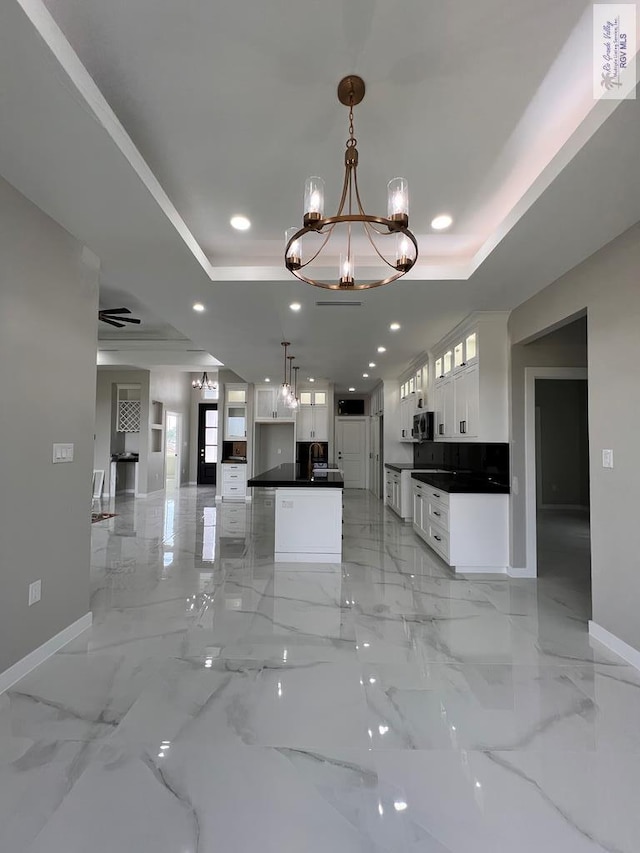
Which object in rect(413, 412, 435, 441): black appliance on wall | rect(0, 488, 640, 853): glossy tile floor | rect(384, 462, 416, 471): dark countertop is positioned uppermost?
rect(413, 412, 435, 441): black appliance on wall

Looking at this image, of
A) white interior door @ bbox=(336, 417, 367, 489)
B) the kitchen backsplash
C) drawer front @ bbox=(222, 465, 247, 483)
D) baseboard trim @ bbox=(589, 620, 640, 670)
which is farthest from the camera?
white interior door @ bbox=(336, 417, 367, 489)

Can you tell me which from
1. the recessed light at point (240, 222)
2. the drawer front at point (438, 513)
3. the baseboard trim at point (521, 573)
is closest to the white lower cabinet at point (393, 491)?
the drawer front at point (438, 513)

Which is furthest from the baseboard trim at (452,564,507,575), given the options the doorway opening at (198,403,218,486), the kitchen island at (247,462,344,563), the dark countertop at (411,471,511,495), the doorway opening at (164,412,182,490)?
the doorway opening at (198,403,218,486)

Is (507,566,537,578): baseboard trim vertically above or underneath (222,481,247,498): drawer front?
underneath

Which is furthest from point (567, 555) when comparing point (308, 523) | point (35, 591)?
point (35, 591)

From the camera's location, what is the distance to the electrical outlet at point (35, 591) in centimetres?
227

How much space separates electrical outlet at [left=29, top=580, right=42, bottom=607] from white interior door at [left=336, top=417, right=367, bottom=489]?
821cm

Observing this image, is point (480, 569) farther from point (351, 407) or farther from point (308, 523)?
point (351, 407)

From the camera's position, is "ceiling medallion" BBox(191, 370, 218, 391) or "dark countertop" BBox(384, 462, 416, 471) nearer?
"dark countertop" BBox(384, 462, 416, 471)

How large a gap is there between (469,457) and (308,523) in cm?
231

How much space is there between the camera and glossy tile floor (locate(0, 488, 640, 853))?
1331mm

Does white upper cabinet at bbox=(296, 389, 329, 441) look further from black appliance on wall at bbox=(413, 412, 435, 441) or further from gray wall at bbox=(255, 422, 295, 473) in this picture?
black appliance on wall at bbox=(413, 412, 435, 441)

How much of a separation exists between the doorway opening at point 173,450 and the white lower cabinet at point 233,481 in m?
2.31

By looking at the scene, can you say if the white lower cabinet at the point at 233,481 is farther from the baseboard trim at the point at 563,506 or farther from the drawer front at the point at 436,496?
the baseboard trim at the point at 563,506
